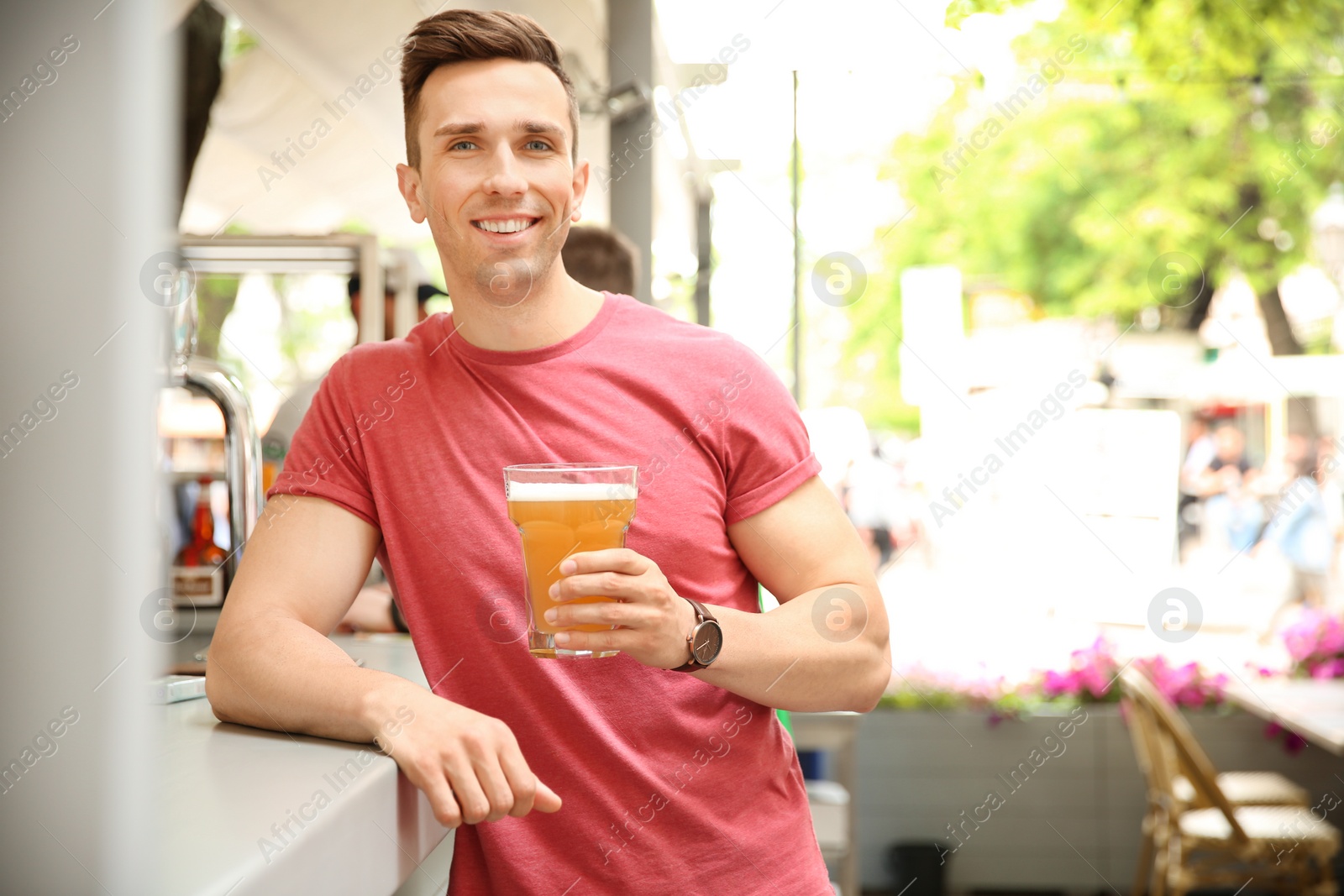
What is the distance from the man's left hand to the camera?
109 cm

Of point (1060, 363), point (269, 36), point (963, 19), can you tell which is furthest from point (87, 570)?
point (1060, 363)

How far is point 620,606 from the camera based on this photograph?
3.67ft

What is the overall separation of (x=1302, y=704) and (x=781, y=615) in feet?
14.6

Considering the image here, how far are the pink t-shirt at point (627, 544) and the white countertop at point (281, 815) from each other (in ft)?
0.63

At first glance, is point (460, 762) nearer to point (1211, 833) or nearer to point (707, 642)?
point (707, 642)

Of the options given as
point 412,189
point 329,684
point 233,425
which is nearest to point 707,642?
point 329,684

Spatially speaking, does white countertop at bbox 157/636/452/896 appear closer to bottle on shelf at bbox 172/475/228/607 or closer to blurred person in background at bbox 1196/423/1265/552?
bottle on shelf at bbox 172/475/228/607

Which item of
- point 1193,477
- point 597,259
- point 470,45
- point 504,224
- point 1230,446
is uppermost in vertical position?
point 470,45

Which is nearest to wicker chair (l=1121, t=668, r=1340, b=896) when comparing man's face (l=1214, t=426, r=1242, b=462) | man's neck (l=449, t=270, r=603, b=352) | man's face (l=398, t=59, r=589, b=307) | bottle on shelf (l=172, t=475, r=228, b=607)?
bottle on shelf (l=172, t=475, r=228, b=607)

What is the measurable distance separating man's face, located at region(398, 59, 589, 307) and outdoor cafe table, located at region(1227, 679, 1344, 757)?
3.68 m

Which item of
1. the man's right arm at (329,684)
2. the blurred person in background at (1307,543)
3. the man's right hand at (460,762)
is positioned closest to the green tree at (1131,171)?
the blurred person in background at (1307,543)

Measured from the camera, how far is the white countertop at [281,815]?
76 cm

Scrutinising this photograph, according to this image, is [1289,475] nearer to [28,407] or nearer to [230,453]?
[230,453]

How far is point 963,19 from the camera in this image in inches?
189
